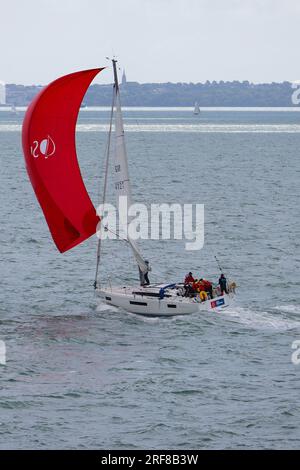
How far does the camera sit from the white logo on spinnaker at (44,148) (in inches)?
1594

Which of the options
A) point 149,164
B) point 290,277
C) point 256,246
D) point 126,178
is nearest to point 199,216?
point 256,246

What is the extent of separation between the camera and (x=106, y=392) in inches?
1294

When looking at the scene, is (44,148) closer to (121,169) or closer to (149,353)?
(121,169)

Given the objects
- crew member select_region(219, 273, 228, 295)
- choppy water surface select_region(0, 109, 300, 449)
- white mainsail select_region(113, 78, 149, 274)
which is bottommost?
choppy water surface select_region(0, 109, 300, 449)

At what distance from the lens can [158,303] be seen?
41.5 m

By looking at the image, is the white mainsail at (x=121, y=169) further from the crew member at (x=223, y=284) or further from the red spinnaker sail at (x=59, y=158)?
the crew member at (x=223, y=284)

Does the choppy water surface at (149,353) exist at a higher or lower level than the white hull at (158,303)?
lower

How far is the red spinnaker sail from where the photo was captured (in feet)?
133
